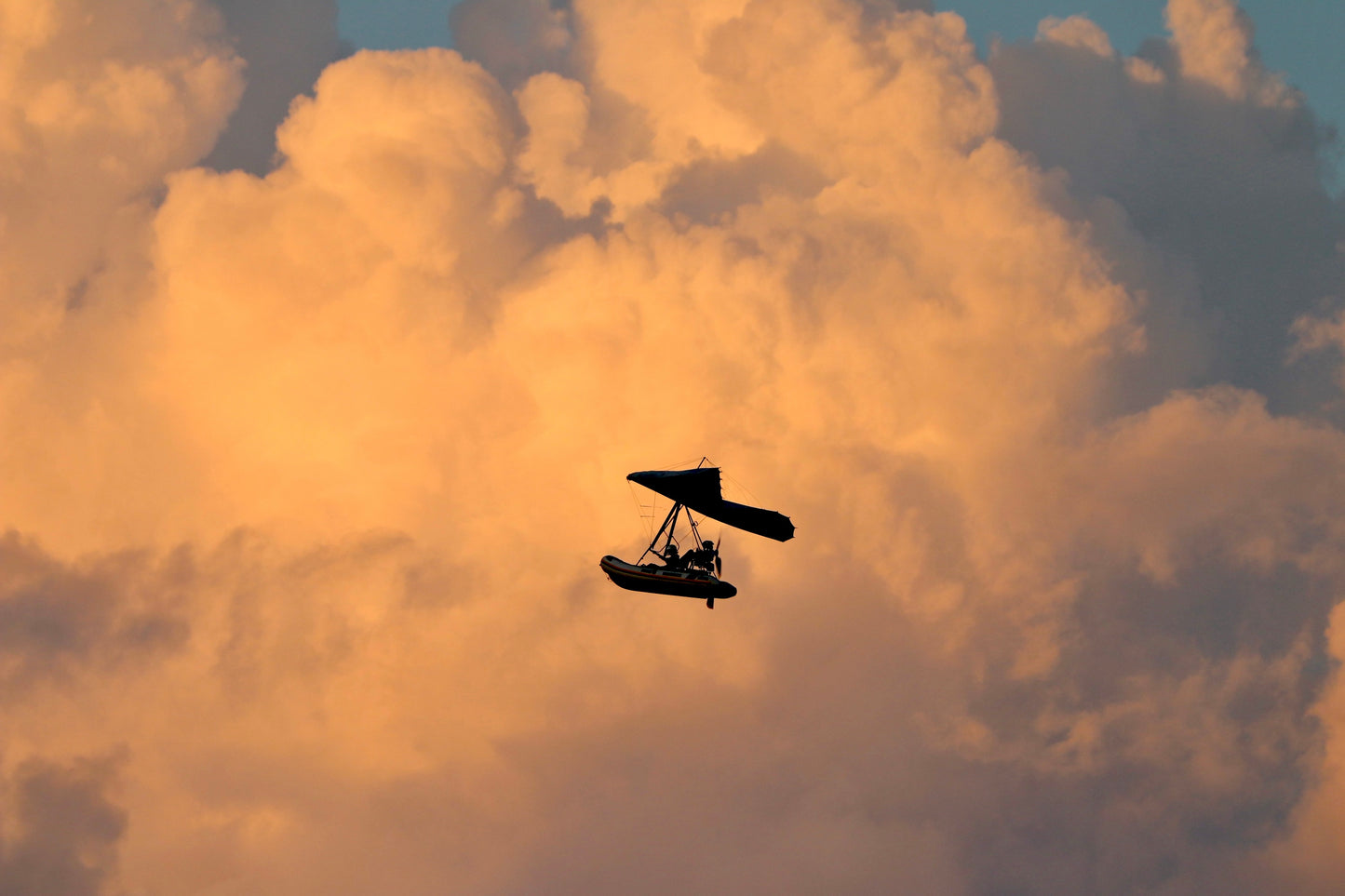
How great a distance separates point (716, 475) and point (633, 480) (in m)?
7.17

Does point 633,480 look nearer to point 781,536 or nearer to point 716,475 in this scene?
point 716,475

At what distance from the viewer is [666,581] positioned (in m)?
105

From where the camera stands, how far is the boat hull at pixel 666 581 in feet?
342

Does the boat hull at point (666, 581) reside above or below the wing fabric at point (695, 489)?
below

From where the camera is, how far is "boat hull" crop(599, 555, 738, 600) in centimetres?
10412

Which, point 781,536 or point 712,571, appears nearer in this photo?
point 712,571

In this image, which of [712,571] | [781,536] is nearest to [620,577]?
[712,571]

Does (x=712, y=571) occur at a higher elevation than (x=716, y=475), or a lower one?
lower

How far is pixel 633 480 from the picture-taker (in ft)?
352

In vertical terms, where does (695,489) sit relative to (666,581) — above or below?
above

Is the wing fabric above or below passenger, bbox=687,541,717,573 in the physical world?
above

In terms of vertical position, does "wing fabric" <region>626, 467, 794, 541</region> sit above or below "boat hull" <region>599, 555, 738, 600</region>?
above

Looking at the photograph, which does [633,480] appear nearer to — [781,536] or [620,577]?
[620,577]

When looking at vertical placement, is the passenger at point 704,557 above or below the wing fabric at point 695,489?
below
